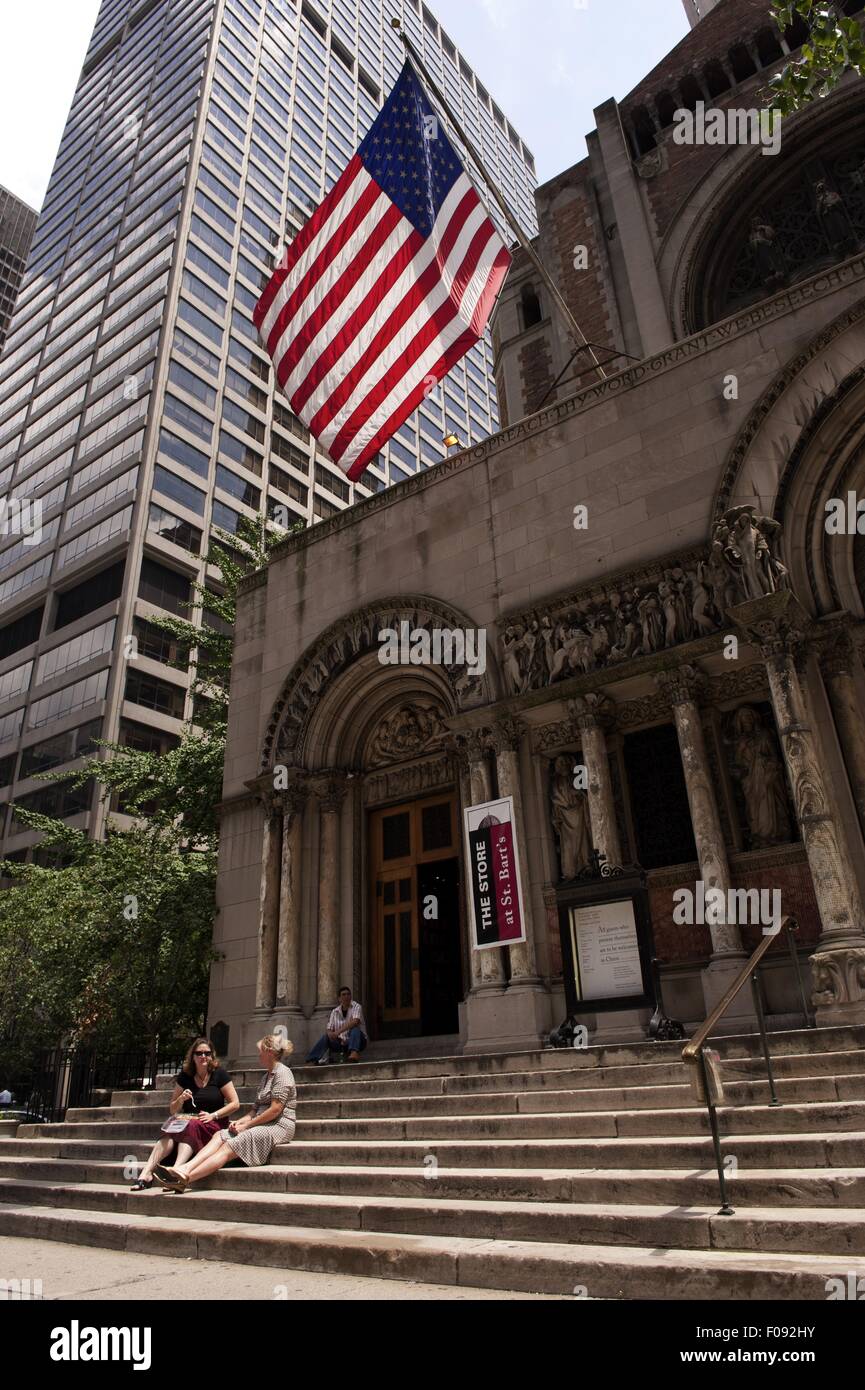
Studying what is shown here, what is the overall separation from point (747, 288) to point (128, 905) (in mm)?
20449

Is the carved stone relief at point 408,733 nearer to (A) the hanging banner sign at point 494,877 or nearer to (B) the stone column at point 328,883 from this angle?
(B) the stone column at point 328,883

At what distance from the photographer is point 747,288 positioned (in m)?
21.1

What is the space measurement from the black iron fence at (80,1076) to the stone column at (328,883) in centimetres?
434

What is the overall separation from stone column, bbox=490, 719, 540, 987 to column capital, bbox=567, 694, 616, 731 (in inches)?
41.1

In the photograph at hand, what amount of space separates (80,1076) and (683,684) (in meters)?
13.8

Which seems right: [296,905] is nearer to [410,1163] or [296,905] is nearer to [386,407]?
[410,1163]

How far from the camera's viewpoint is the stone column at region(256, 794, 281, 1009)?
14.9 m

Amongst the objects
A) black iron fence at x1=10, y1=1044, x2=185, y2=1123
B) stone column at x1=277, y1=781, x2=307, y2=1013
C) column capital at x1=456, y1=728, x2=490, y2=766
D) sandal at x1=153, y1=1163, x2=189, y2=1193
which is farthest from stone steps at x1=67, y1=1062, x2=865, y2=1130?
black iron fence at x1=10, y1=1044, x2=185, y2=1123

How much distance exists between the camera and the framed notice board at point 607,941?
31.4 ft

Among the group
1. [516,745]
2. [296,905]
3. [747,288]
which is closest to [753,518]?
[516,745]

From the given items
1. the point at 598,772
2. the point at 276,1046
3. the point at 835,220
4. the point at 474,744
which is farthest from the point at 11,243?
the point at 276,1046

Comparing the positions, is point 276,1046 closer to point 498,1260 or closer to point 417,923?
point 498,1260

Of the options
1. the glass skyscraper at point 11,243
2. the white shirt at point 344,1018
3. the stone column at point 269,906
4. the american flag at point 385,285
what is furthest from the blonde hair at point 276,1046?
the glass skyscraper at point 11,243
